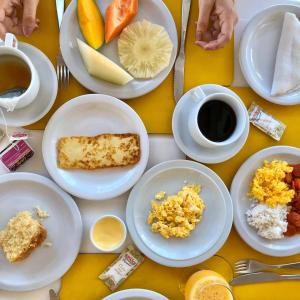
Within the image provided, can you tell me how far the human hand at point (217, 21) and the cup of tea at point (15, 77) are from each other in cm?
47

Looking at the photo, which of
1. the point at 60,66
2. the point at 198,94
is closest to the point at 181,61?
the point at 198,94

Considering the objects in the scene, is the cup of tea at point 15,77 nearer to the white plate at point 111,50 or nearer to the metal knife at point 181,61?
the white plate at point 111,50

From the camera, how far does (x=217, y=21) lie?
1259 millimetres

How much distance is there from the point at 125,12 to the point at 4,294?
84cm

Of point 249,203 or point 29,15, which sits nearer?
point 29,15

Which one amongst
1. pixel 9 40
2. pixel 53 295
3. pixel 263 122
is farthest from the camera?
pixel 263 122

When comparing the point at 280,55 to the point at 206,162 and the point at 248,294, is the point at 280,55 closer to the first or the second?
the point at 206,162

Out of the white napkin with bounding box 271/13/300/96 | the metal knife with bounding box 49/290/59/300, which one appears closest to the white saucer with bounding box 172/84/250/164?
the white napkin with bounding box 271/13/300/96

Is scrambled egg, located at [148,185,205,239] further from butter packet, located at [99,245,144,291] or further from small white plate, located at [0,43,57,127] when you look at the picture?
small white plate, located at [0,43,57,127]

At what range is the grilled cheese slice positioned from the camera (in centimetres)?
121

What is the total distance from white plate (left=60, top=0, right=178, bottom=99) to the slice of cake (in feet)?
1.32

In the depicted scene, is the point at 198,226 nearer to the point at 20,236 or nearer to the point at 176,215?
the point at 176,215

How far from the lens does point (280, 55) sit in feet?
4.20

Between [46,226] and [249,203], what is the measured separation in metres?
0.59
